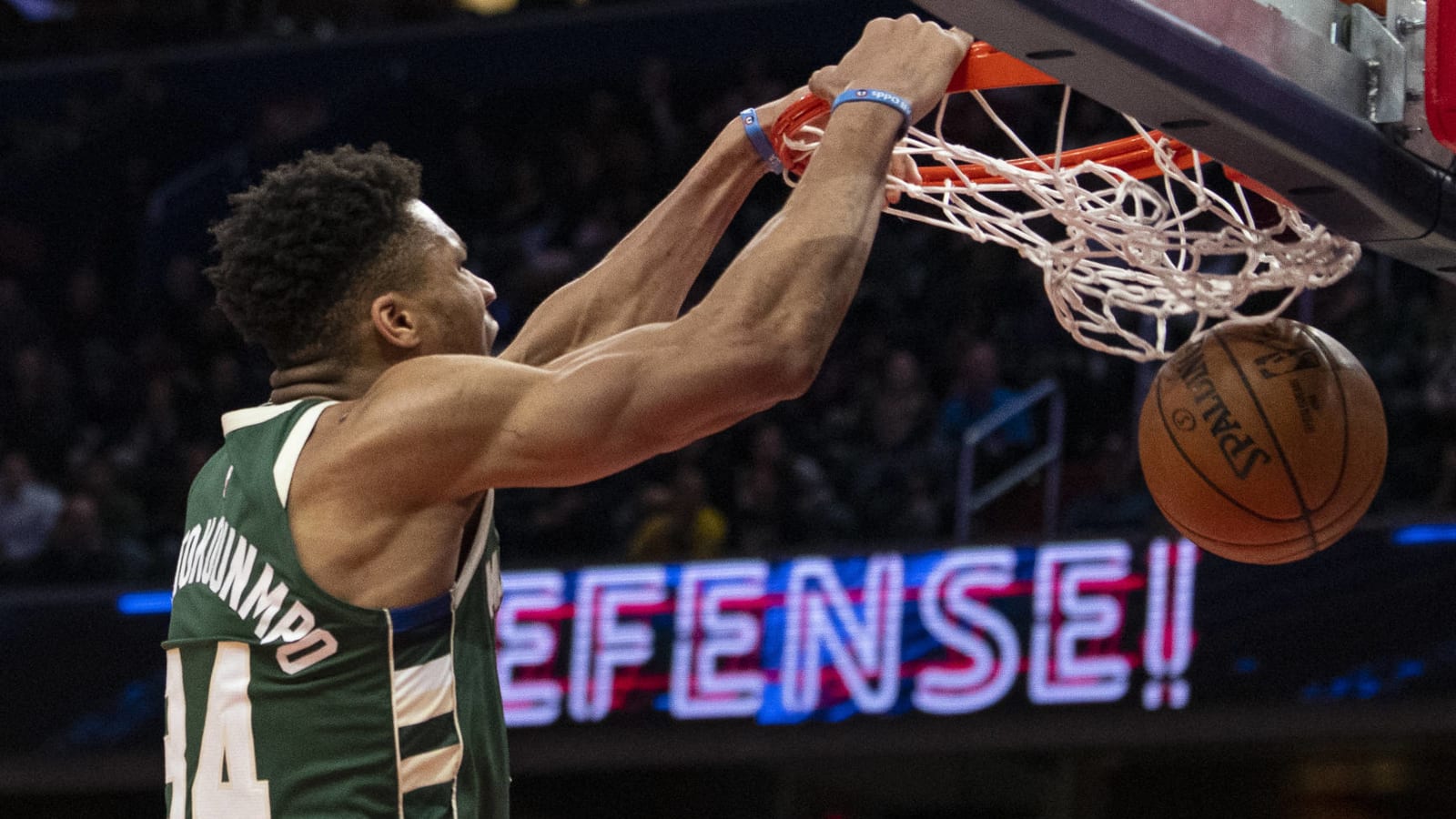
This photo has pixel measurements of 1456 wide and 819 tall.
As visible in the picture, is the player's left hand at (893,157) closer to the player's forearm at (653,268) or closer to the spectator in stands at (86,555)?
the player's forearm at (653,268)

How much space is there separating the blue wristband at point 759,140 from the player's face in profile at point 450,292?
2.29ft

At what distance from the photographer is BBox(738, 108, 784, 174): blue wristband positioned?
285 centimetres

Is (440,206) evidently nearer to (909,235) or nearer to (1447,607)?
(909,235)

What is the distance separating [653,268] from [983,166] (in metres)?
0.55

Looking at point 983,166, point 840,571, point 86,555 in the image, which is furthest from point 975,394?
point 983,166

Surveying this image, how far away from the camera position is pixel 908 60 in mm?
2262

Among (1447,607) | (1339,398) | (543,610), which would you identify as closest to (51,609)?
(543,610)

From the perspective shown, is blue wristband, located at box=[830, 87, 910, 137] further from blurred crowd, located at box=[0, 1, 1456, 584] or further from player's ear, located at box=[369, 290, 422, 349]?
blurred crowd, located at box=[0, 1, 1456, 584]

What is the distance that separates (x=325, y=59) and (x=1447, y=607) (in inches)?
341

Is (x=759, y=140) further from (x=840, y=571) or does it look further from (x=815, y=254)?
(x=840, y=571)

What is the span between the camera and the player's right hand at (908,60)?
2.21 m

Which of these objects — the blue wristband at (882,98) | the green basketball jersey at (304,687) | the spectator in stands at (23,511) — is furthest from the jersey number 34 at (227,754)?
the spectator in stands at (23,511)

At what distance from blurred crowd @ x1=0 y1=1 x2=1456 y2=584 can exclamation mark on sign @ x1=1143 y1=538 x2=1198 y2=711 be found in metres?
0.13

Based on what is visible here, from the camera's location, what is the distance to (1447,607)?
5.94 metres
